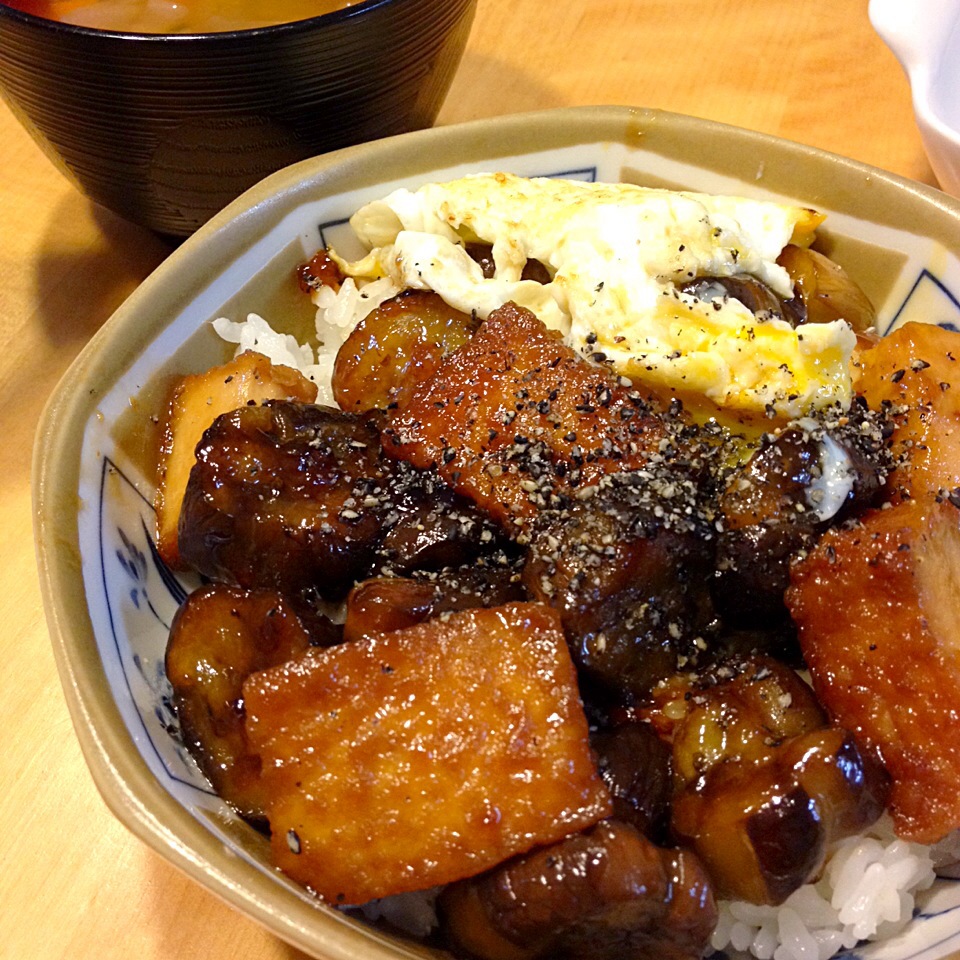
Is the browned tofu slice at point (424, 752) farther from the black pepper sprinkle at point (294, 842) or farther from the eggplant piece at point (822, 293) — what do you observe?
the eggplant piece at point (822, 293)

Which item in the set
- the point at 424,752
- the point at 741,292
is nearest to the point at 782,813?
the point at 424,752

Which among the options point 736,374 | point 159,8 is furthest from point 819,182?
point 159,8

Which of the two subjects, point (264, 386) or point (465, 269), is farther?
point (465, 269)

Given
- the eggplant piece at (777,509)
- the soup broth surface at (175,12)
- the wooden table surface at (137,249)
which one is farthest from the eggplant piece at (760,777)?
the soup broth surface at (175,12)

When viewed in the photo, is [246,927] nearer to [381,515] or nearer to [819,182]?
[381,515]

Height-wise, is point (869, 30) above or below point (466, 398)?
above

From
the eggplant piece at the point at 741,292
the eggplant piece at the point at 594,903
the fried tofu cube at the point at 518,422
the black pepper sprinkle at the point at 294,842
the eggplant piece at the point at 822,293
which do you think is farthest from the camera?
the eggplant piece at the point at 822,293

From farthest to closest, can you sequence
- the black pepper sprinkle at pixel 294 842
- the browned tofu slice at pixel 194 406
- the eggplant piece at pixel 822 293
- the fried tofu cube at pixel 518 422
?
the eggplant piece at pixel 822 293
the browned tofu slice at pixel 194 406
the fried tofu cube at pixel 518 422
the black pepper sprinkle at pixel 294 842
